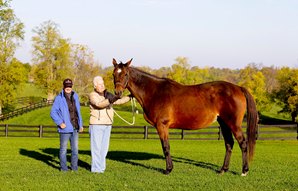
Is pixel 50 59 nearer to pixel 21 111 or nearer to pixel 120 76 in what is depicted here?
pixel 21 111

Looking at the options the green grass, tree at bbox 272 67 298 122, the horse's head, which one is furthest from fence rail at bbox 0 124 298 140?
tree at bbox 272 67 298 122

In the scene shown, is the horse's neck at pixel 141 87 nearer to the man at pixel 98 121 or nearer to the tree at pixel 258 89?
the man at pixel 98 121

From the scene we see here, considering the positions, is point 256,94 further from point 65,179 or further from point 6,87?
point 65,179

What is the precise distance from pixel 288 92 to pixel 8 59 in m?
36.1

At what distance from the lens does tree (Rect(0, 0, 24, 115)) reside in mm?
42000

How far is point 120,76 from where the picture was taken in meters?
9.02

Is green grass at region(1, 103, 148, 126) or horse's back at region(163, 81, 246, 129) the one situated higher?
horse's back at region(163, 81, 246, 129)

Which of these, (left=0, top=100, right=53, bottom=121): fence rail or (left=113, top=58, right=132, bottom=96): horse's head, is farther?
(left=0, top=100, right=53, bottom=121): fence rail

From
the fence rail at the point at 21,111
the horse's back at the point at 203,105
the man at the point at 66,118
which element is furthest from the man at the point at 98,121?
the fence rail at the point at 21,111

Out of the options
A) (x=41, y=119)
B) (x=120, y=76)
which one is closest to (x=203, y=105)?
(x=120, y=76)

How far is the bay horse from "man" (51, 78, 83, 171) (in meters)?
1.28

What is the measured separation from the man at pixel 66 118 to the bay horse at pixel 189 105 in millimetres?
1282

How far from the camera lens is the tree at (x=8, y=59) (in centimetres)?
4200

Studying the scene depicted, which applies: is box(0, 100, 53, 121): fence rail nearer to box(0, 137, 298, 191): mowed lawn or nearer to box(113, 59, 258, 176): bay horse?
box(0, 137, 298, 191): mowed lawn
